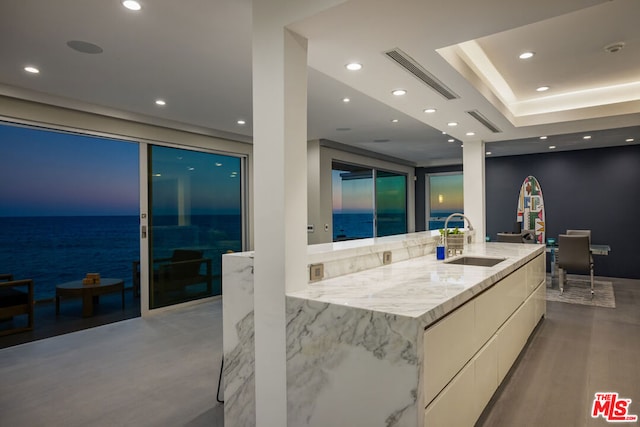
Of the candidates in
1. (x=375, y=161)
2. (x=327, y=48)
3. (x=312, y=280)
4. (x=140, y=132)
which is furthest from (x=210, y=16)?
(x=375, y=161)

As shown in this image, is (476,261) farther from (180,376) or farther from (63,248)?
(63,248)

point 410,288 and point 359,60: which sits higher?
point 359,60

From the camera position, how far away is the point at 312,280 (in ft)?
6.93

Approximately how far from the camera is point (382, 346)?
1464 mm

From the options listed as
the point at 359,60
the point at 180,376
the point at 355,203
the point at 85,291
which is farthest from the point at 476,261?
the point at 355,203

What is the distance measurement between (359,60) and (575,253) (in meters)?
5.06

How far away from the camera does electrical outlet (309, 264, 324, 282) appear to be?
2.11m

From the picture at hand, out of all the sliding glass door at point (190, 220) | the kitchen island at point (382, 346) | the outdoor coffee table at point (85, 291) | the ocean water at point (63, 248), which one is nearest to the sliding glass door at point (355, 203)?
the sliding glass door at point (190, 220)

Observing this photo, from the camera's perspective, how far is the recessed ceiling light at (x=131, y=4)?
7.04ft

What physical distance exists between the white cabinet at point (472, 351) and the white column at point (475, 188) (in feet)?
5.61

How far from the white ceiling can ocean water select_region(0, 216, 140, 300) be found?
14.0 feet

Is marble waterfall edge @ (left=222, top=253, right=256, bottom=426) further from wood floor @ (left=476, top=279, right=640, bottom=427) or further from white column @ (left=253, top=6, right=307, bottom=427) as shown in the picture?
wood floor @ (left=476, top=279, right=640, bottom=427)

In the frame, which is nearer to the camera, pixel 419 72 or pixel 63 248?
pixel 419 72

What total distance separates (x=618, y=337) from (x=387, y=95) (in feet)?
11.1
